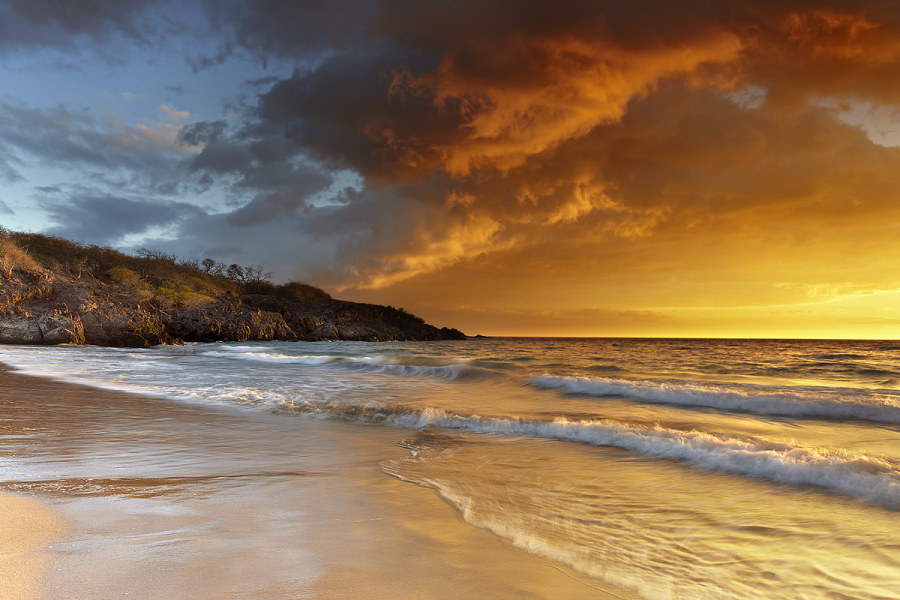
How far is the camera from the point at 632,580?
2.32 m

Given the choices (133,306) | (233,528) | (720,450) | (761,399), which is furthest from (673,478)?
(133,306)

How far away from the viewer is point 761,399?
8.99 m

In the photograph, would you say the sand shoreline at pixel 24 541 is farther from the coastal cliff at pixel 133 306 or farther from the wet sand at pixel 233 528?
the coastal cliff at pixel 133 306

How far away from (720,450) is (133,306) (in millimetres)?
39349

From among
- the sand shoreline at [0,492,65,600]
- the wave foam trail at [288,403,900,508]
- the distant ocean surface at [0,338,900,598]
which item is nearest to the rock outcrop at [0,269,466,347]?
the distant ocean surface at [0,338,900,598]

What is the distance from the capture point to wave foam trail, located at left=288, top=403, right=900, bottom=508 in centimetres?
390

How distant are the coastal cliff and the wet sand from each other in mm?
29712

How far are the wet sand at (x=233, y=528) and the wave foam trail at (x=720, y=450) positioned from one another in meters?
2.05

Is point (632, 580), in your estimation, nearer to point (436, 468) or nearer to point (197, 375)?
Answer: point (436, 468)

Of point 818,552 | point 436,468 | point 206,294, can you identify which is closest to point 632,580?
point 818,552

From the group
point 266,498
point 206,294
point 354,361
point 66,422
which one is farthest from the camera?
point 206,294

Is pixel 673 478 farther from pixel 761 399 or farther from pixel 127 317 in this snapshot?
pixel 127 317

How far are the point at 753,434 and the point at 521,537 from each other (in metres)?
5.31

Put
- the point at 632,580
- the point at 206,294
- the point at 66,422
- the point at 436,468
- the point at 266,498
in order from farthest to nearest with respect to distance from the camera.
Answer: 1. the point at 206,294
2. the point at 66,422
3. the point at 436,468
4. the point at 266,498
5. the point at 632,580
